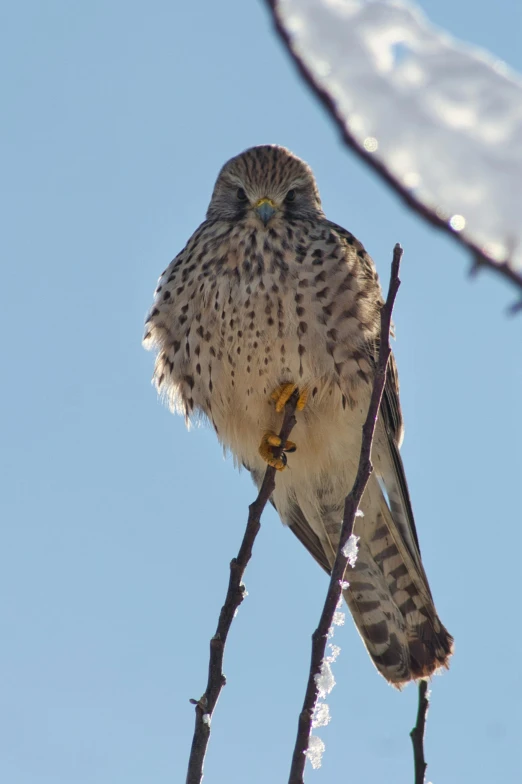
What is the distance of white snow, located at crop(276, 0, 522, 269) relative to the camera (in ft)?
2.20

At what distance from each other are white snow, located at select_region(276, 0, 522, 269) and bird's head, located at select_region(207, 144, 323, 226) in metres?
3.44

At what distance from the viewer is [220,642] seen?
2.16m

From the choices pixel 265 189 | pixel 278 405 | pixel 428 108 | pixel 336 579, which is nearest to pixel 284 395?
pixel 278 405

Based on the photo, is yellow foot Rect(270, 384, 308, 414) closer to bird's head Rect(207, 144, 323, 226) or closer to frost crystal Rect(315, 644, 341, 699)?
bird's head Rect(207, 144, 323, 226)

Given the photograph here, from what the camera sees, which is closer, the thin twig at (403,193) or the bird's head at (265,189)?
the thin twig at (403,193)

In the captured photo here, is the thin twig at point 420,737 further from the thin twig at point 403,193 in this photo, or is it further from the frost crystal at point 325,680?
the thin twig at point 403,193

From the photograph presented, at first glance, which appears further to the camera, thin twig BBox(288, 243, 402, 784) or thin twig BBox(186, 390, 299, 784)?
thin twig BBox(186, 390, 299, 784)

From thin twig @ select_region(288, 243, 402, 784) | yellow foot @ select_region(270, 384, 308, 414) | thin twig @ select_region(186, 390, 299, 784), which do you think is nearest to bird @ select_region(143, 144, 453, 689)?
yellow foot @ select_region(270, 384, 308, 414)

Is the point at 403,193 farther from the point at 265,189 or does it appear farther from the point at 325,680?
the point at 265,189

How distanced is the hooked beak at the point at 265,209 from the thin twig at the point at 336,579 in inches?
88.3

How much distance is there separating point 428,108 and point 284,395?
3105 millimetres

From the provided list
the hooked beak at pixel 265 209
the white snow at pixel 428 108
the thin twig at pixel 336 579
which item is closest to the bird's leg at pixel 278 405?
the hooked beak at pixel 265 209

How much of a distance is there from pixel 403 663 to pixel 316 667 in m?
2.17

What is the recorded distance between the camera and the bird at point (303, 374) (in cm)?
376
